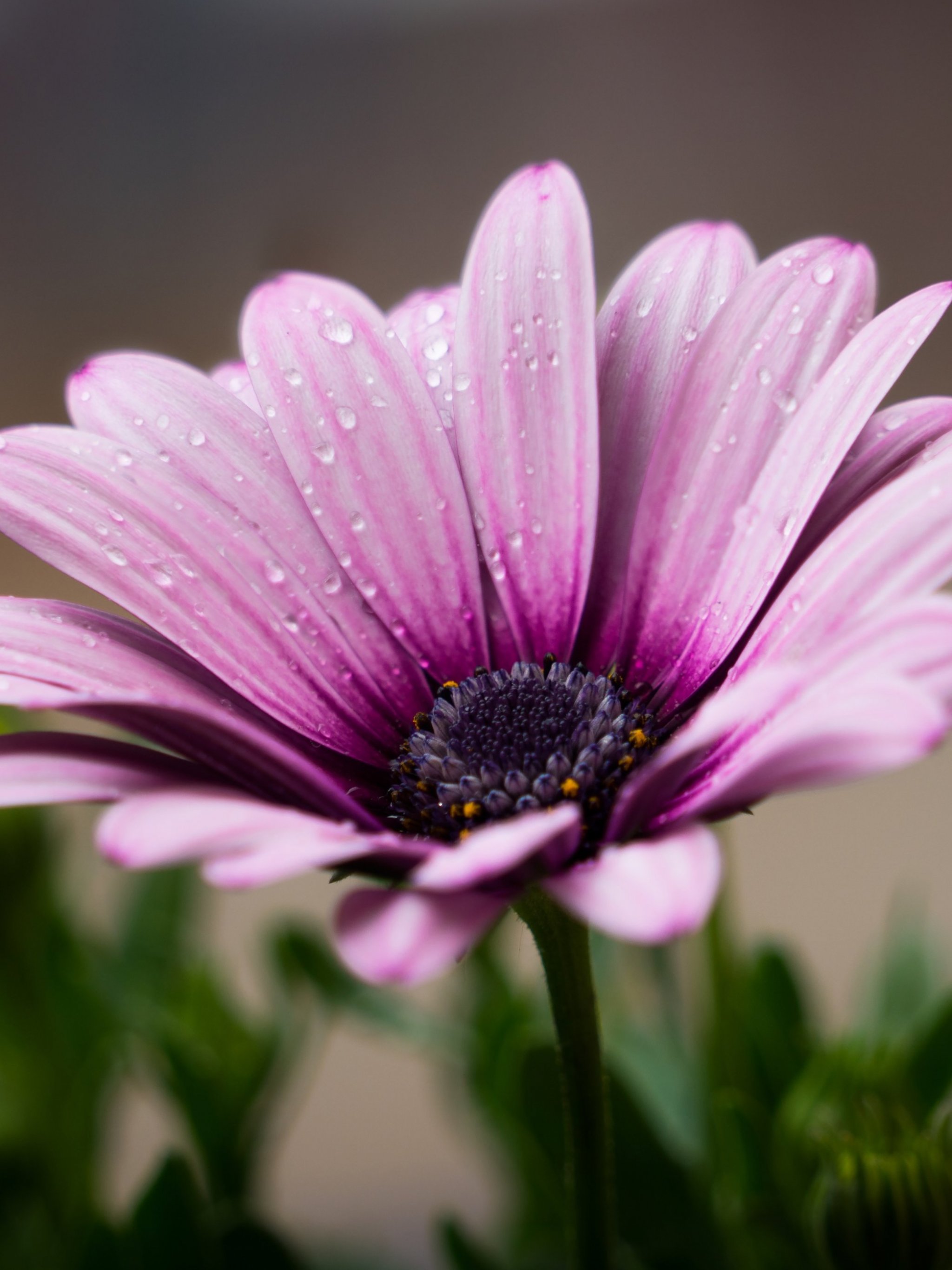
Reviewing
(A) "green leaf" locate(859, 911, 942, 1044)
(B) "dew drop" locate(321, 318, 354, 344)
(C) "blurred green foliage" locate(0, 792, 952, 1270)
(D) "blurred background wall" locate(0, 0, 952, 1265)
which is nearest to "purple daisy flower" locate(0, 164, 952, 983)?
(B) "dew drop" locate(321, 318, 354, 344)

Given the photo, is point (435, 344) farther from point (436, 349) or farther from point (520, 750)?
point (520, 750)

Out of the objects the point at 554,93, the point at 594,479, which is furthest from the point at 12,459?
the point at 554,93

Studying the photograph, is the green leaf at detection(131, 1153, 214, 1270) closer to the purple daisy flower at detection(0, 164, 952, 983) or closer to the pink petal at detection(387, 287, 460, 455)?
the purple daisy flower at detection(0, 164, 952, 983)

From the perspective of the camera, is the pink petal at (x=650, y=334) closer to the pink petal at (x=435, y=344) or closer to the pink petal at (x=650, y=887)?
the pink petal at (x=435, y=344)

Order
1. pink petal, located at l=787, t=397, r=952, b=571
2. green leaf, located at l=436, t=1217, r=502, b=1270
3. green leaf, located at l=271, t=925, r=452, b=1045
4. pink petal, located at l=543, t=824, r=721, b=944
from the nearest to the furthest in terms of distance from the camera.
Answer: pink petal, located at l=543, t=824, r=721, b=944 < pink petal, located at l=787, t=397, r=952, b=571 < green leaf, located at l=436, t=1217, r=502, b=1270 < green leaf, located at l=271, t=925, r=452, b=1045

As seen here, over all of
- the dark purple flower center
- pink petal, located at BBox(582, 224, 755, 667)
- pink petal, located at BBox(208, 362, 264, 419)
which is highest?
pink petal, located at BBox(208, 362, 264, 419)

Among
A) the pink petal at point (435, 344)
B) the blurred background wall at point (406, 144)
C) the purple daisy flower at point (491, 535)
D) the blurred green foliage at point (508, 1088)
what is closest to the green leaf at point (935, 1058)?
the blurred green foliage at point (508, 1088)
